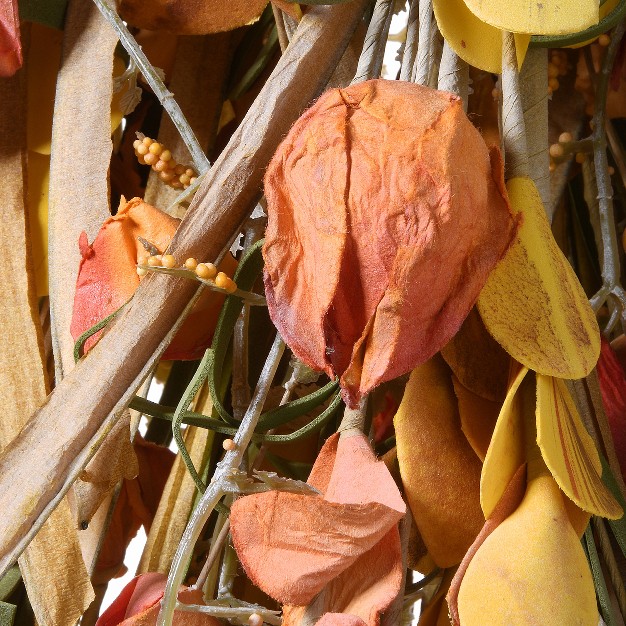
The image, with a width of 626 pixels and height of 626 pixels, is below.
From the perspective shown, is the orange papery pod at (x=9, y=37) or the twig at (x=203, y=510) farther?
the orange papery pod at (x=9, y=37)

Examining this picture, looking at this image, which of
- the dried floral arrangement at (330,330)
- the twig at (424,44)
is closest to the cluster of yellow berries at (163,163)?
the dried floral arrangement at (330,330)

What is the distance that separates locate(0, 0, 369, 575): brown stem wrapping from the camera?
1.05ft

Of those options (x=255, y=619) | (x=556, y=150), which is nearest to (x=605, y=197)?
(x=556, y=150)

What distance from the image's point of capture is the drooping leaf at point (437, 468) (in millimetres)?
306

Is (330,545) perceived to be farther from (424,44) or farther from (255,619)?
(424,44)

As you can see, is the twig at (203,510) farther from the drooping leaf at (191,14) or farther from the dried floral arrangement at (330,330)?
the drooping leaf at (191,14)

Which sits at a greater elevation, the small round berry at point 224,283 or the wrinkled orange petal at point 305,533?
the small round berry at point 224,283

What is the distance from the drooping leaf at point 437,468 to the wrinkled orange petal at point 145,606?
8 cm

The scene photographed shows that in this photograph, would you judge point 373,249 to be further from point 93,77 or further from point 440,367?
point 93,77

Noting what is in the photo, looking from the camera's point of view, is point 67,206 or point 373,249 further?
point 67,206

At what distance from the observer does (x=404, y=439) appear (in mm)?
307

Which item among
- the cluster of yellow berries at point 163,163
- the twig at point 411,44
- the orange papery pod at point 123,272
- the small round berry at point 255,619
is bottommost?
the small round berry at point 255,619

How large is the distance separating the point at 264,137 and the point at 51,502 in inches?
5.7

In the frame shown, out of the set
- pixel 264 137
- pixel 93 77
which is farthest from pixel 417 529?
pixel 93 77
